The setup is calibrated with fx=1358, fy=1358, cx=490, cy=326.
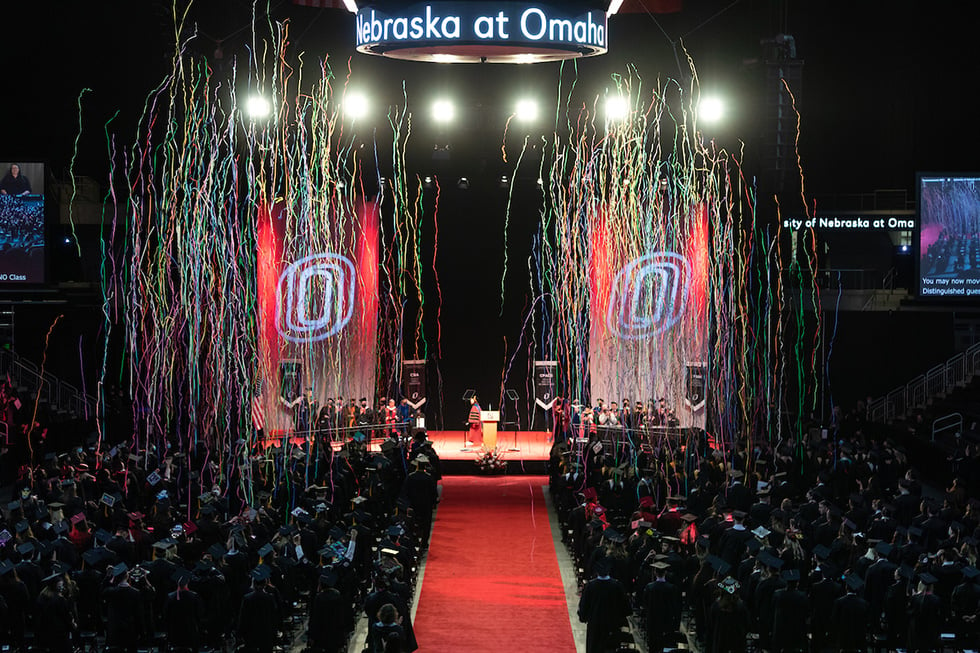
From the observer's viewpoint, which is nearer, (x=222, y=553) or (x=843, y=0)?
(x=222, y=553)

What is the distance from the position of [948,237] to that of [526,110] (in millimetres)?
7713

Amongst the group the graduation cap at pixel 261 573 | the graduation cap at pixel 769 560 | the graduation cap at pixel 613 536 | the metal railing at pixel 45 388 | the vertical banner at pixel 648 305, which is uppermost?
the vertical banner at pixel 648 305

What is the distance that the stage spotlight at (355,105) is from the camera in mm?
24734

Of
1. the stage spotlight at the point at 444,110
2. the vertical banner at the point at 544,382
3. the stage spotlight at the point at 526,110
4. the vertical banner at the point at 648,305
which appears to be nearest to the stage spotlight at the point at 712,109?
the vertical banner at the point at 648,305

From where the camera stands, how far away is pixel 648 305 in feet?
90.2

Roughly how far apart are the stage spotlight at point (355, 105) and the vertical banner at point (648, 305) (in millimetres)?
5482

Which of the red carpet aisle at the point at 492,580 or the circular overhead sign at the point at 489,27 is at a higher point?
the circular overhead sign at the point at 489,27

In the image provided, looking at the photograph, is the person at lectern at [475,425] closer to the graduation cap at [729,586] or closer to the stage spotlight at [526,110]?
the stage spotlight at [526,110]

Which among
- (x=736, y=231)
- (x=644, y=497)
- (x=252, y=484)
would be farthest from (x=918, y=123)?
(x=252, y=484)

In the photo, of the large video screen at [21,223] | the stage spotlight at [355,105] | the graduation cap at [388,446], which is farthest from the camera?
the stage spotlight at [355,105]

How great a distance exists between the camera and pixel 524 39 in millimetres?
13211

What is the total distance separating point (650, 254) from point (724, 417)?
3644 mm

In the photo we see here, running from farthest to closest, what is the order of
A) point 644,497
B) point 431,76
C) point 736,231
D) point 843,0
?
point 843,0
point 736,231
point 431,76
point 644,497

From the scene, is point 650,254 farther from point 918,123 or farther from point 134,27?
point 134,27
